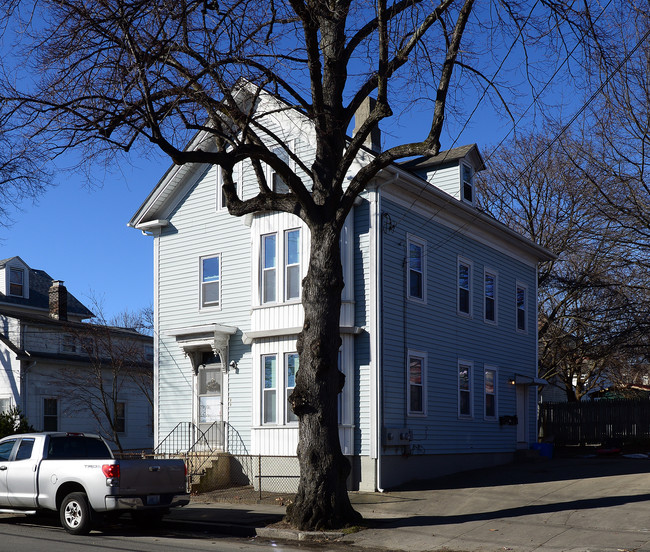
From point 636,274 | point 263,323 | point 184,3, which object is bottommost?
point 263,323

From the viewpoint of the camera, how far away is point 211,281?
22844 mm

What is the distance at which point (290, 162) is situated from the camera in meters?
21.7

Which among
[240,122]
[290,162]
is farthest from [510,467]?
[240,122]

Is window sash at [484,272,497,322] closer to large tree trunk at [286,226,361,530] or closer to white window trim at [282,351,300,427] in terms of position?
white window trim at [282,351,300,427]

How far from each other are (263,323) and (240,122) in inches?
298

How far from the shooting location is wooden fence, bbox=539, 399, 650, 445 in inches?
1204

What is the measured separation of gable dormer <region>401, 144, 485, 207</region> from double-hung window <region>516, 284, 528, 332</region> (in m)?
4.92

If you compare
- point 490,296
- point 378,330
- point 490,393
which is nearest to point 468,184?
point 490,296

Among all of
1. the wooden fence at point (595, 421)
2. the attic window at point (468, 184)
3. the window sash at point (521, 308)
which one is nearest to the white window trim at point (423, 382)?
the attic window at point (468, 184)

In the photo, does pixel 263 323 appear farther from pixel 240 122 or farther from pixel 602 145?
pixel 602 145

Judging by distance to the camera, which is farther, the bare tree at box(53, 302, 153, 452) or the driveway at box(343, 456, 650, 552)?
the bare tree at box(53, 302, 153, 452)

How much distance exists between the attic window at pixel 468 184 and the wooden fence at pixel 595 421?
455 inches

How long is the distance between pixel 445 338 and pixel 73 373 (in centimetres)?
1689

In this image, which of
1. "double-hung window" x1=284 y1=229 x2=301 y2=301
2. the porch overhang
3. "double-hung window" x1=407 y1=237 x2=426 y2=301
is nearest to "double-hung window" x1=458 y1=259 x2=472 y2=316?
"double-hung window" x1=407 y1=237 x2=426 y2=301
